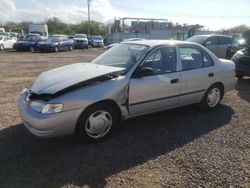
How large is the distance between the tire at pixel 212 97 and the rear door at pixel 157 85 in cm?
89

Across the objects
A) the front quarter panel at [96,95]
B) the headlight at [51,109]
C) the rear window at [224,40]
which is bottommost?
the headlight at [51,109]

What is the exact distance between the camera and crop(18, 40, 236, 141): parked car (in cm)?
393

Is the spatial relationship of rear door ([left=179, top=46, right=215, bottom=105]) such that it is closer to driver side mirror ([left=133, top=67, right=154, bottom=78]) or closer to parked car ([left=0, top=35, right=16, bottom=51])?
driver side mirror ([left=133, top=67, right=154, bottom=78])

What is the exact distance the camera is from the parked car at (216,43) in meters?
12.9

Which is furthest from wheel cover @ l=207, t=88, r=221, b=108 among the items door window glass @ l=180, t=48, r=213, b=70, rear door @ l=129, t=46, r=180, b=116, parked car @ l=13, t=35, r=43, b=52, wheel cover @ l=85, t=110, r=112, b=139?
parked car @ l=13, t=35, r=43, b=52

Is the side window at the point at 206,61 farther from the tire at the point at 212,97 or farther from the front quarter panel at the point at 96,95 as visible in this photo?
the front quarter panel at the point at 96,95

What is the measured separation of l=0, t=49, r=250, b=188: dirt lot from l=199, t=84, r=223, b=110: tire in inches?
15.2

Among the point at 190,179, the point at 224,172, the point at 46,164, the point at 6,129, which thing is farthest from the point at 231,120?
the point at 6,129

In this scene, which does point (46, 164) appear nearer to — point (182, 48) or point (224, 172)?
point (224, 172)

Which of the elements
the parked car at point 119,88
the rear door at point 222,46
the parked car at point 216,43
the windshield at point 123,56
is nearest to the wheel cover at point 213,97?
the parked car at point 119,88

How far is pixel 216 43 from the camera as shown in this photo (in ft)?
43.3

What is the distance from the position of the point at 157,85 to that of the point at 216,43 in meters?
9.44

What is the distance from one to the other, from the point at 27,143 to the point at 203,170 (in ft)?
8.67

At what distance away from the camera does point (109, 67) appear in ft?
15.6
